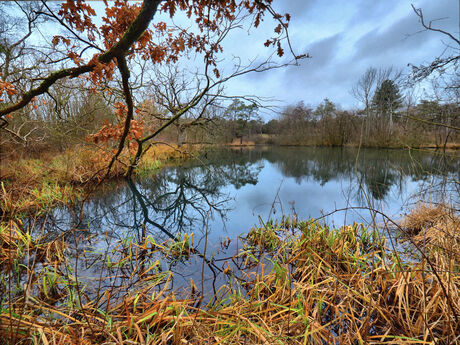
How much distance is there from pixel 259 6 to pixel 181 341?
255cm

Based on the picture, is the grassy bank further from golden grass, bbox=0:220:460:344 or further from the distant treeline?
the distant treeline

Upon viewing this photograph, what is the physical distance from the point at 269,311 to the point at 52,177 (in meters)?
6.72

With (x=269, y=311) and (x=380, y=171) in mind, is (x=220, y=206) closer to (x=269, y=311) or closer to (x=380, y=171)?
(x=269, y=311)

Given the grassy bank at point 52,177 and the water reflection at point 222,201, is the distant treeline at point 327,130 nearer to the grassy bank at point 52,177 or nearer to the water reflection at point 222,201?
the water reflection at point 222,201

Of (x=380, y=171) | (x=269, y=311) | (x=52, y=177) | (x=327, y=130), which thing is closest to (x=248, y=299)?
(x=269, y=311)

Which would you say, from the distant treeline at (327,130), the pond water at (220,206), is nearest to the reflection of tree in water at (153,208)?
the pond water at (220,206)

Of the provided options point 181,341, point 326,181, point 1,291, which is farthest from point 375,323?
point 326,181

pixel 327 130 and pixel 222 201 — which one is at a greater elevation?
pixel 327 130

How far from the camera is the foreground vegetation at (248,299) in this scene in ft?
3.91

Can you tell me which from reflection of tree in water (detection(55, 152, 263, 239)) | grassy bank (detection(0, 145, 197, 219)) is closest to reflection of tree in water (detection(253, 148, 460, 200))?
reflection of tree in water (detection(55, 152, 263, 239))

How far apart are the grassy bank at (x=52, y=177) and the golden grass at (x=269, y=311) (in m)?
1.18

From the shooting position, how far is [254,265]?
7.52 ft

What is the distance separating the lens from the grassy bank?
3.59 meters

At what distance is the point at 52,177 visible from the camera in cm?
551
